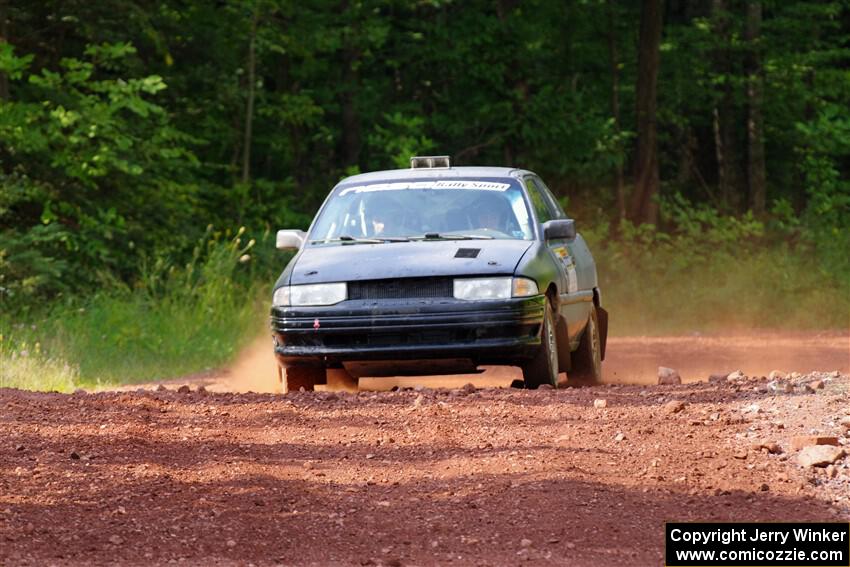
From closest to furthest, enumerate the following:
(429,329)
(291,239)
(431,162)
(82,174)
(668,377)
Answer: (429,329) → (291,239) → (431,162) → (668,377) → (82,174)

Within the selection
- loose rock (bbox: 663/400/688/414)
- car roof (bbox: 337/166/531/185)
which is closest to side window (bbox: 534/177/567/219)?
car roof (bbox: 337/166/531/185)

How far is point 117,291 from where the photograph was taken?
19.5 metres

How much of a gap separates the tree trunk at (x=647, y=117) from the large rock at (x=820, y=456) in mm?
23158

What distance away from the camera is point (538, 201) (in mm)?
12883

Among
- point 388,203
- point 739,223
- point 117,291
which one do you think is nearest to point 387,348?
point 388,203

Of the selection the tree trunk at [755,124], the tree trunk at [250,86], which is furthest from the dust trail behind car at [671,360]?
the tree trunk at [755,124]

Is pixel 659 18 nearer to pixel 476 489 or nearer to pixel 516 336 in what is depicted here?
pixel 516 336

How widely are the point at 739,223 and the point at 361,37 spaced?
7.75 metres

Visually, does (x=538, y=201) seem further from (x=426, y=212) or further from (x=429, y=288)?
(x=429, y=288)

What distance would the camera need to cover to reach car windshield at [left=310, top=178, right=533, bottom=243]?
479 inches

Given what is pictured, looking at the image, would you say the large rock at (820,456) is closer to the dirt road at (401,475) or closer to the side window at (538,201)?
the dirt road at (401,475)

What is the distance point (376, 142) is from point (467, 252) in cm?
1911

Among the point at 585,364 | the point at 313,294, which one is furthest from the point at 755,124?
the point at 313,294

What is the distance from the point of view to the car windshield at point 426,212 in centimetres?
1216
